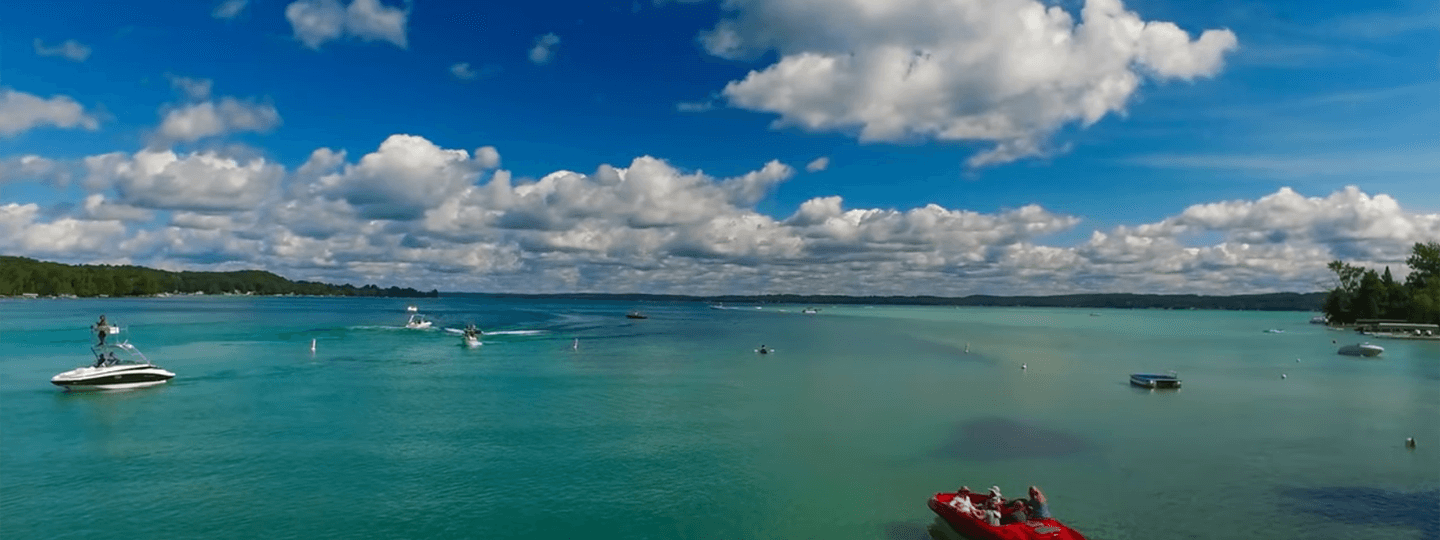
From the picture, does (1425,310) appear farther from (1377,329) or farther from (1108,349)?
(1108,349)

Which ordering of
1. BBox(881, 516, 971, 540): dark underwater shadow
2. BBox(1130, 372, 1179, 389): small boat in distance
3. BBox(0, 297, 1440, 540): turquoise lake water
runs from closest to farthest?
BBox(881, 516, 971, 540): dark underwater shadow → BBox(0, 297, 1440, 540): turquoise lake water → BBox(1130, 372, 1179, 389): small boat in distance

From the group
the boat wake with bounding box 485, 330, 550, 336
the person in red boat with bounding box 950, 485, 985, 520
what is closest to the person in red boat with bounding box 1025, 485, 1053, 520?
the person in red boat with bounding box 950, 485, 985, 520

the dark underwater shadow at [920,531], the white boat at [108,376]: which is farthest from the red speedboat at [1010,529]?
the white boat at [108,376]

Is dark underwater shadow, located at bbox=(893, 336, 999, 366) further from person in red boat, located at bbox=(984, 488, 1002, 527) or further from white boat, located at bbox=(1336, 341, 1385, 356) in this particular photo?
person in red boat, located at bbox=(984, 488, 1002, 527)

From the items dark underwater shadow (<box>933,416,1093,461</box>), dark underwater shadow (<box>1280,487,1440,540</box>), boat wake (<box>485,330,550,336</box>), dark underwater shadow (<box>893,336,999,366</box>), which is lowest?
dark underwater shadow (<box>1280,487,1440,540</box>)

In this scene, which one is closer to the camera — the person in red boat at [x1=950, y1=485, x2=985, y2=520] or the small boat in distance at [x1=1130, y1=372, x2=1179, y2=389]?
the person in red boat at [x1=950, y1=485, x2=985, y2=520]

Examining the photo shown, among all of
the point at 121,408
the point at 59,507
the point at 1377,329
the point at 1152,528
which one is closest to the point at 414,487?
the point at 59,507
